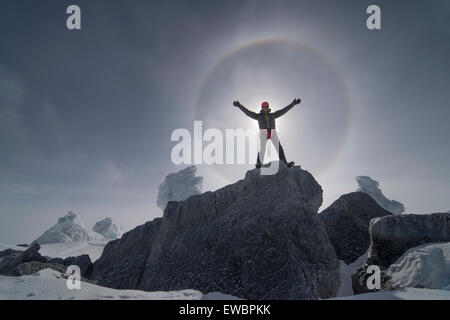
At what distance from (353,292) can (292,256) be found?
11.8 feet

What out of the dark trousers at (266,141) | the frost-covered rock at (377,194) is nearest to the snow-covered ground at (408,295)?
the dark trousers at (266,141)

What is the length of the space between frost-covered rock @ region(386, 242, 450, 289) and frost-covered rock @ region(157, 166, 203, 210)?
7326 cm

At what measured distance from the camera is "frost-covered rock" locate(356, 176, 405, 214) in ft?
220

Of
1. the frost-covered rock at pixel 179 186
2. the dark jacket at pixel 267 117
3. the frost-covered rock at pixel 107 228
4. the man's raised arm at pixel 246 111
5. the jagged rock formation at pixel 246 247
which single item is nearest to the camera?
the jagged rock formation at pixel 246 247

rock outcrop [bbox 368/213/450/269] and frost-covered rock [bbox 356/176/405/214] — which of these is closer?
rock outcrop [bbox 368/213/450/269]

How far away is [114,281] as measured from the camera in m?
7.94

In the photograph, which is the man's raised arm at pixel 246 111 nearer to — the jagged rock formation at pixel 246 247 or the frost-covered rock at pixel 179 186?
the jagged rock formation at pixel 246 247

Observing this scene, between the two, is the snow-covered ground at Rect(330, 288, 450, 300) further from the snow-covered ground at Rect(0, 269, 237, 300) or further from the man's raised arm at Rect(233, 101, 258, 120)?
the man's raised arm at Rect(233, 101, 258, 120)

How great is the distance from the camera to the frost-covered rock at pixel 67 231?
41125 millimetres

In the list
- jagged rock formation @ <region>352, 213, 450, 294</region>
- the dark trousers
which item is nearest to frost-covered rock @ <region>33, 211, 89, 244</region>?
the dark trousers

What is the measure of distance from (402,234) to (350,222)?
5864 mm

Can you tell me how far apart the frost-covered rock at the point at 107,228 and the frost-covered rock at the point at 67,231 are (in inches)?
915
